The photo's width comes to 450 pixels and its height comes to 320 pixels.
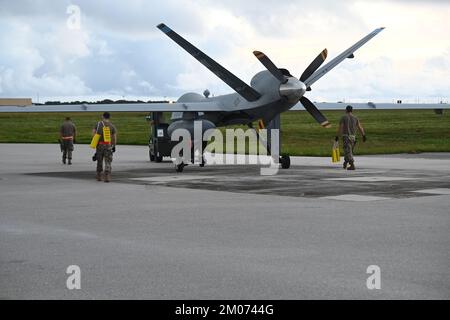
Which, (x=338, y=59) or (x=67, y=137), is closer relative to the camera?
(x=338, y=59)

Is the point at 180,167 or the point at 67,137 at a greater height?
the point at 67,137

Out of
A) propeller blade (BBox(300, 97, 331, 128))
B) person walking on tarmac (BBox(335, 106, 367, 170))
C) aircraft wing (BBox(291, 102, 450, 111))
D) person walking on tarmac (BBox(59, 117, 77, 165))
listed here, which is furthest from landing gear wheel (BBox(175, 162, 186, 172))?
person walking on tarmac (BBox(59, 117, 77, 165))

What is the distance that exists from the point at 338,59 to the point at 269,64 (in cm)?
404

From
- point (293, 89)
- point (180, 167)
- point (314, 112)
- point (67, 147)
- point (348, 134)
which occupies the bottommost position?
point (180, 167)

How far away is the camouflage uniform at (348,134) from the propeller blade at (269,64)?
119 inches

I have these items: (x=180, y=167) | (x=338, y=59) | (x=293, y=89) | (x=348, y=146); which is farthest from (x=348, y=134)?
(x=180, y=167)

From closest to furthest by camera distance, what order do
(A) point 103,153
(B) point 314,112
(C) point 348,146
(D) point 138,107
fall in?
(A) point 103,153 → (C) point 348,146 → (B) point 314,112 → (D) point 138,107

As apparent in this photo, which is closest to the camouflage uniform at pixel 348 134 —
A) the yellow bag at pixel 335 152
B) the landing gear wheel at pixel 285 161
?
the landing gear wheel at pixel 285 161

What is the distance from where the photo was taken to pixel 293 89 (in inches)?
887

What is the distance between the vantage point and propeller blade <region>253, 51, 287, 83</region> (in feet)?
72.6

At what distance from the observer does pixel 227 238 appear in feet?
33.2

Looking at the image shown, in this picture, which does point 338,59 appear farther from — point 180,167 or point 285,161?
point 180,167

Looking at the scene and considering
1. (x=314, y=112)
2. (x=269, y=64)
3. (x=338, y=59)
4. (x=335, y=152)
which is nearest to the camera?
(x=269, y=64)
